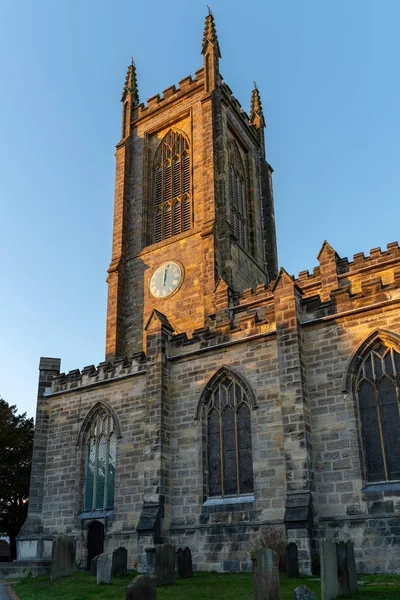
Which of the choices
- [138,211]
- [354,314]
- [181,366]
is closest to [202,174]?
[138,211]

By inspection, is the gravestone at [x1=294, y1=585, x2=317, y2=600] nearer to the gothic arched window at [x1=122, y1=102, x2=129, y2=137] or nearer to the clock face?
the clock face

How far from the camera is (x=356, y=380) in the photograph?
15984 millimetres

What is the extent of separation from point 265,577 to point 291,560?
510 cm

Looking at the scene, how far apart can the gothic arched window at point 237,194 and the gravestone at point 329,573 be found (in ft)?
71.8

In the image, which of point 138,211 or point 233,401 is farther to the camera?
point 138,211

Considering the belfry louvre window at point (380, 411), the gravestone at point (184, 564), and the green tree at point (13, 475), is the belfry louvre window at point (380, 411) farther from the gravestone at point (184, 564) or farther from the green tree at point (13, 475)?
the green tree at point (13, 475)

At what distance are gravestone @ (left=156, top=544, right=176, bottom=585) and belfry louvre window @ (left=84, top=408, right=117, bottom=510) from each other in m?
6.42

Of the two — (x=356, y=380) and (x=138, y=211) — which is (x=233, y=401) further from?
(x=138, y=211)

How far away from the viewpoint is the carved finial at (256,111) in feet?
129

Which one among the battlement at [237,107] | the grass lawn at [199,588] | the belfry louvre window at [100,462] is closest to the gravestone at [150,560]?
the grass lawn at [199,588]

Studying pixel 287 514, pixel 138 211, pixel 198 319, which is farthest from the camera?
pixel 138 211

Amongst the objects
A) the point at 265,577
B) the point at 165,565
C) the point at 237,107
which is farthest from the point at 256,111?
the point at 265,577

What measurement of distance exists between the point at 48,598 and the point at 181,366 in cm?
848

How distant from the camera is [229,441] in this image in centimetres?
1781
